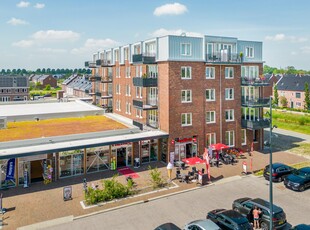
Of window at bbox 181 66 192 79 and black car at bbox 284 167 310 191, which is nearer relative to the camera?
black car at bbox 284 167 310 191

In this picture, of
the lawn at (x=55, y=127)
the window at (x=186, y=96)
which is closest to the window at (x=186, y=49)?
the window at (x=186, y=96)

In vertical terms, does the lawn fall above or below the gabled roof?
below

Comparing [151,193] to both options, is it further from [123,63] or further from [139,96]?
[123,63]

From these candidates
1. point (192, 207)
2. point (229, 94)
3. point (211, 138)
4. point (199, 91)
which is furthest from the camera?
point (229, 94)

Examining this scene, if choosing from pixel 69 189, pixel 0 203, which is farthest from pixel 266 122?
pixel 0 203

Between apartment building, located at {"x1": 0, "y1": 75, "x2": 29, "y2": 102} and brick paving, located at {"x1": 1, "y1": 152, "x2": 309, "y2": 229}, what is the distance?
73.7 metres

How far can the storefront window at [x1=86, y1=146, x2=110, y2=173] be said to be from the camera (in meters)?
28.8

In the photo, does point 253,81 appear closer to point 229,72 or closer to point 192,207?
point 229,72

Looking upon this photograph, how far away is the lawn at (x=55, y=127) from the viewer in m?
29.7

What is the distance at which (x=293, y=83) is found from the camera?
8225 centimetres

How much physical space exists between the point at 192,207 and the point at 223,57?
19380 mm

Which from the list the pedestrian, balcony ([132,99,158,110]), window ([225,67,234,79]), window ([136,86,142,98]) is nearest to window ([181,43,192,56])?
window ([225,67,234,79])

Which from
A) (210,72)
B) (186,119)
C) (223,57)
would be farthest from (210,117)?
(223,57)

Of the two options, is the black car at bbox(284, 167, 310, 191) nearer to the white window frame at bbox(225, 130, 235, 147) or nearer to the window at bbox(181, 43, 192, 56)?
the white window frame at bbox(225, 130, 235, 147)
